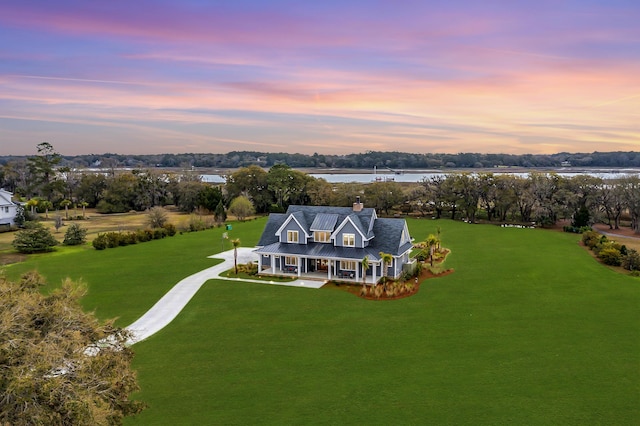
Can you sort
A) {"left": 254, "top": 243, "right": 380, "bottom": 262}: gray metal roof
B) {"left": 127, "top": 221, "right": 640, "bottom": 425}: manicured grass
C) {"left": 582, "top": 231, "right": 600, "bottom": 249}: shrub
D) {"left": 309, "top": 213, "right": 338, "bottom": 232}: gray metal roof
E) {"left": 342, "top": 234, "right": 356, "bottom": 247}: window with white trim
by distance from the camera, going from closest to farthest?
1. {"left": 127, "top": 221, "right": 640, "bottom": 425}: manicured grass
2. {"left": 254, "top": 243, "right": 380, "bottom": 262}: gray metal roof
3. {"left": 342, "top": 234, "right": 356, "bottom": 247}: window with white trim
4. {"left": 309, "top": 213, "right": 338, "bottom": 232}: gray metal roof
5. {"left": 582, "top": 231, "right": 600, "bottom": 249}: shrub

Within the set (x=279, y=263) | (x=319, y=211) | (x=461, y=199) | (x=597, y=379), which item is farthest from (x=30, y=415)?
(x=461, y=199)

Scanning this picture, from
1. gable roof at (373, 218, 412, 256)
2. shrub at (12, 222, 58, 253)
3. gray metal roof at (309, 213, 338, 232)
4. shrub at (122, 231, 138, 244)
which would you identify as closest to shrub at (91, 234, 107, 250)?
shrub at (122, 231, 138, 244)

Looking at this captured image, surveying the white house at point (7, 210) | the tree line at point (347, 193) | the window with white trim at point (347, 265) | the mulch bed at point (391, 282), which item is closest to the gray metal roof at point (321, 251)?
the window with white trim at point (347, 265)

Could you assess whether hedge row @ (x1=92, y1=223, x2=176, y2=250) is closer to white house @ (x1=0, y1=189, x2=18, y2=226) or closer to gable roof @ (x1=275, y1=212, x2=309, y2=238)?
white house @ (x1=0, y1=189, x2=18, y2=226)

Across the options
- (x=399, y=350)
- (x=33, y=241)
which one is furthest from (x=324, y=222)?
(x=33, y=241)

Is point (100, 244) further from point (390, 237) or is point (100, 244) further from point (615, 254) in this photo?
point (615, 254)

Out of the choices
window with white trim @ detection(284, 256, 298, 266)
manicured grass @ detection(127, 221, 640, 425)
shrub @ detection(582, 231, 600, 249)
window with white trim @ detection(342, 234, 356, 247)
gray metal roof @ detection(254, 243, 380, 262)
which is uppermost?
window with white trim @ detection(342, 234, 356, 247)

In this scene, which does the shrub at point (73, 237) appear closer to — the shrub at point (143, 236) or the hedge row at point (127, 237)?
the hedge row at point (127, 237)
